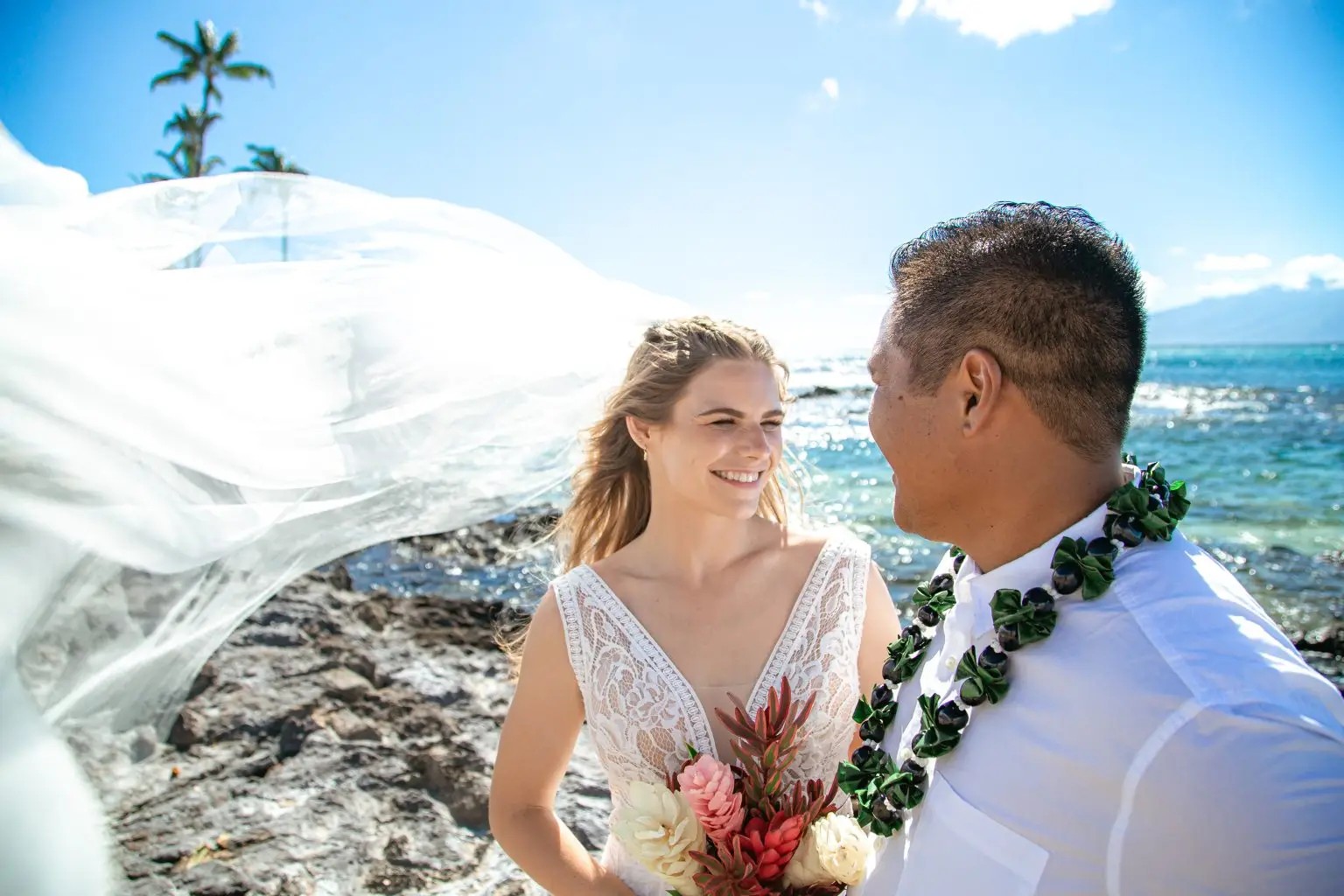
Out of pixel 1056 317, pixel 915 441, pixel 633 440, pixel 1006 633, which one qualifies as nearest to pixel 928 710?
pixel 1006 633

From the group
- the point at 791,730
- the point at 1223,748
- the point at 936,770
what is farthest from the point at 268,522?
the point at 1223,748

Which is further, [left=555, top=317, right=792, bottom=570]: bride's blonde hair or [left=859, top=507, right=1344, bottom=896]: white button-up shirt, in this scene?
[left=555, top=317, right=792, bottom=570]: bride's blonde hair

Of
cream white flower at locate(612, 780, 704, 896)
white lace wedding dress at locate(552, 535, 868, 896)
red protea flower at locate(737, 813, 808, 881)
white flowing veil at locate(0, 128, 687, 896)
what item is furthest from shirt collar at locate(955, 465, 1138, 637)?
white flowing veil at locate(0, 128, 687, 896)

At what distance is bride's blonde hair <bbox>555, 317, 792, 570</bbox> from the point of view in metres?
3.04

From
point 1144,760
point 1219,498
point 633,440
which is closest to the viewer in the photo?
point 1144,760

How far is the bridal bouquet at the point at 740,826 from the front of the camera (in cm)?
201

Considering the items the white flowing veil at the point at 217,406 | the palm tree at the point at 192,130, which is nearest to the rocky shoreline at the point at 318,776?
the white flowing veil at the point at 217,406

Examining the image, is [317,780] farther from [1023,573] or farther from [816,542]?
[1023,573]

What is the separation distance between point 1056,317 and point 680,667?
5.52 feet

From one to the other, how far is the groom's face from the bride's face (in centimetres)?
108

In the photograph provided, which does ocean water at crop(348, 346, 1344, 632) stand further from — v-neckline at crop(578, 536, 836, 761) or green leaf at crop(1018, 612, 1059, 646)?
green leaf at crop(1018, 612, 1059, 646)

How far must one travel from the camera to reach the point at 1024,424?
156 centimetres

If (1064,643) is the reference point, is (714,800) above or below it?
below

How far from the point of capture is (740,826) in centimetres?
209
